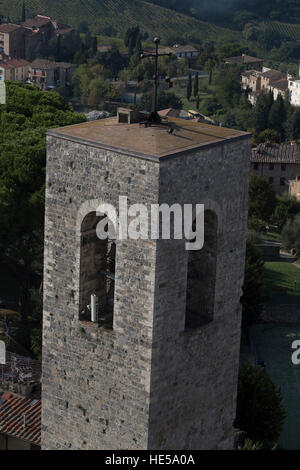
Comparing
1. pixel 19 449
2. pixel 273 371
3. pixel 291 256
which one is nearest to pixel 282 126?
pixel 291 256

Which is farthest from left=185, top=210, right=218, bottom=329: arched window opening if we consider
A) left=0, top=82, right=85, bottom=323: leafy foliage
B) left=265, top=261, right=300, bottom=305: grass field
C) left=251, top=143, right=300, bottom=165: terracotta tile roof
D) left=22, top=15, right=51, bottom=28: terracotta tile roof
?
left=22, top=15, right=51, bottom=28: terracotta tile roof

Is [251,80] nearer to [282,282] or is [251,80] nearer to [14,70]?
[14,70]

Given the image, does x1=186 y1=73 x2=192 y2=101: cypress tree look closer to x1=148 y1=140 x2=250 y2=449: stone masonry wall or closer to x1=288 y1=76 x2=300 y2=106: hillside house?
x1=288 y1=76 x2=300 y2=106: hillside house

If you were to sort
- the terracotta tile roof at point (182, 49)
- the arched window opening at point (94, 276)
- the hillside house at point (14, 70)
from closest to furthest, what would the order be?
the arched window opening at point (94, 276), the hillside house at point (14, 70), the terracotta tile roof at point (182, 49)

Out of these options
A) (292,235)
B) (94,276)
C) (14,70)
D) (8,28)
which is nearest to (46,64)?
(14,70)

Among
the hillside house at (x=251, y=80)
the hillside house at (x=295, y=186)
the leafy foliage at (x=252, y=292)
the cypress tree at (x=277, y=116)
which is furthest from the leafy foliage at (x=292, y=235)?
the hillside house at (x=251, y=80)

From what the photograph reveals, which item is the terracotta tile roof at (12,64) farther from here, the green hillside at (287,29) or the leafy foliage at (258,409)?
the leafy foliage at (258,409)
